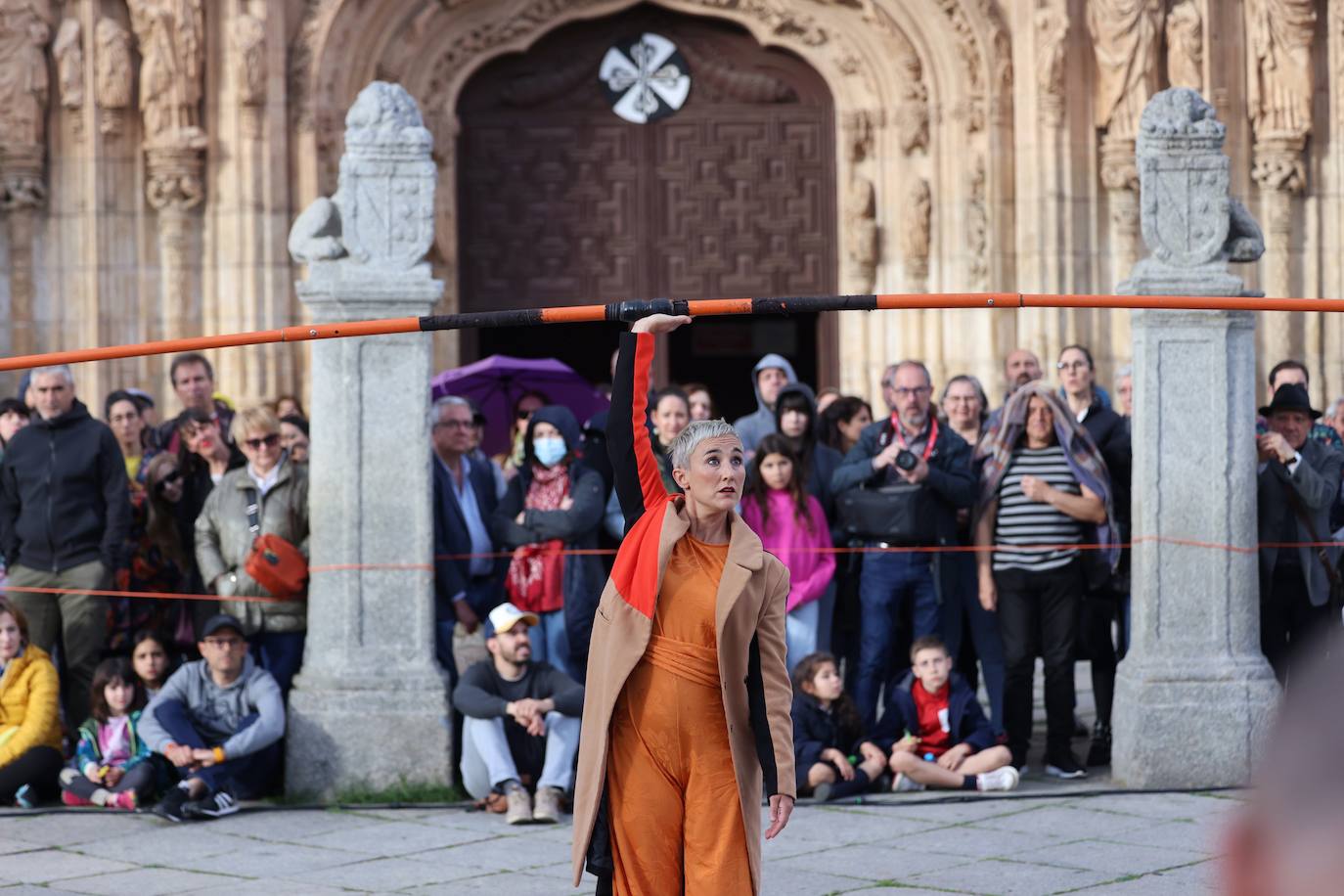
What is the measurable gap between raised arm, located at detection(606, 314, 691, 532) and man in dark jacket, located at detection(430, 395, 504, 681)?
3648 mm

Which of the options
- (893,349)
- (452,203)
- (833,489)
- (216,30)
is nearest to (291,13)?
(216,30)

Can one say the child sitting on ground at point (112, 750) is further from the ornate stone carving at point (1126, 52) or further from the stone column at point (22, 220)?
the ornate stone carving at point (1126, 52)

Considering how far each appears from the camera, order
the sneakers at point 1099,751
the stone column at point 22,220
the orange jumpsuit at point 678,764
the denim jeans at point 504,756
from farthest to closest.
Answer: the stone column at point 22,220, the sneakers at point 1099,751, the denim jeans at point 504,756, the orange jumpsuit at point 678,764

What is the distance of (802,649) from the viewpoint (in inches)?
345

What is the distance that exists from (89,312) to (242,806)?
23.2 ft

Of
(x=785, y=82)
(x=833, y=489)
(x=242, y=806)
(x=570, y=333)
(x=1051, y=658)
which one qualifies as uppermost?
(x=785, y=82)

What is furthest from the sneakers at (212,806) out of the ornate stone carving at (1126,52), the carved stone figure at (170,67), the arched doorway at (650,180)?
the ornate stone carving at (1126,52)

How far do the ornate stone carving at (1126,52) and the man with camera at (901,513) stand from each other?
639 centimetres

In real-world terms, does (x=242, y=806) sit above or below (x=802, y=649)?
below

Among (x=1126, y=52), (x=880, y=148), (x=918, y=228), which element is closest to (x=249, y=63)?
(x=880, y=148)

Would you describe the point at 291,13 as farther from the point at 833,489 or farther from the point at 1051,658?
the point at 1051,658

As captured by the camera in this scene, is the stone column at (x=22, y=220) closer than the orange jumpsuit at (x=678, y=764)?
No

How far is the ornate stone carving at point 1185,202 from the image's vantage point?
846cm

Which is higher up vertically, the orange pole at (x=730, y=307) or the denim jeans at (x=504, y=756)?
the orange pole at (x=730, y=307)
